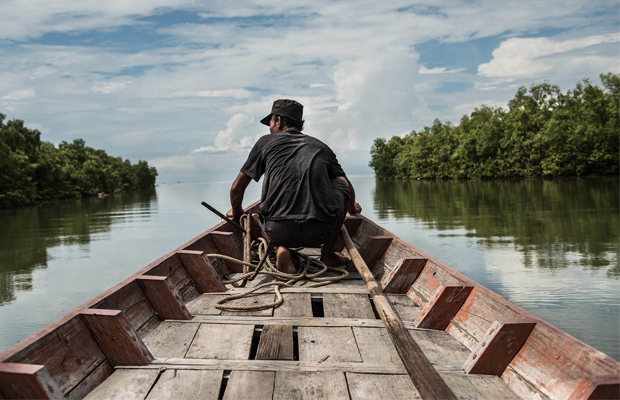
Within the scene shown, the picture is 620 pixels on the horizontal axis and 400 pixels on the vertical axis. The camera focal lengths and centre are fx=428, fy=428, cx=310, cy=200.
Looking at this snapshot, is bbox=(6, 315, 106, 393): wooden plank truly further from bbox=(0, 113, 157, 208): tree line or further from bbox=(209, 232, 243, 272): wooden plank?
bbox=(0, 113, 157, 208): tree line

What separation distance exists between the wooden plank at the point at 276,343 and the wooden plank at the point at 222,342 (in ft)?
0.25

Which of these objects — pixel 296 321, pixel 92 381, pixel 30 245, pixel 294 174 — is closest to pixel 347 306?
pixel 296 321

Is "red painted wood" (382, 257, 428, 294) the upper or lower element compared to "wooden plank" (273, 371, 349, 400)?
upper

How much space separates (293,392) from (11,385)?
1.06 meters

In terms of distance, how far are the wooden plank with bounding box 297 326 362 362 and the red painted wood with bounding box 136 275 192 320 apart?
2.59 feet

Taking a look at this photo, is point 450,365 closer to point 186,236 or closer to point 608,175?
point 186,236

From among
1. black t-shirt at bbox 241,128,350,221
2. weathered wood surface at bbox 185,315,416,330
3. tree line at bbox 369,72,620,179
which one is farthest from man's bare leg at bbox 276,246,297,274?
tree line at bbox 369,72,620,179

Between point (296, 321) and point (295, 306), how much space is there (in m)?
0.35

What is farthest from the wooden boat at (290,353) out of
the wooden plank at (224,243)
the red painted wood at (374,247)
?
the wooden plank at (224,243)

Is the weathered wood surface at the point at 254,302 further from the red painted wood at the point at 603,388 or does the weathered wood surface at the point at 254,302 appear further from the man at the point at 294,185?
the red painted wood at the point at 603,388

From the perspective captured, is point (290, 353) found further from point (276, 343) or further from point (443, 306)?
point (443, 306)

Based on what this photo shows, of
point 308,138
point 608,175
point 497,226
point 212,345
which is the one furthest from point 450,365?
point 608,175

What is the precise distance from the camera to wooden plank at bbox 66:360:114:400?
1868 millimetres

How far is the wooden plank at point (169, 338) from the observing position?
2354mm
